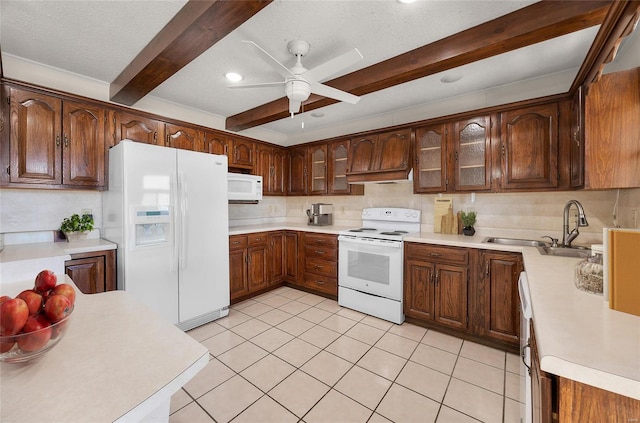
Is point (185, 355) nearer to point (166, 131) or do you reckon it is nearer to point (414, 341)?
point (414, 341)

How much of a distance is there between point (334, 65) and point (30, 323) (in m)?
1.86

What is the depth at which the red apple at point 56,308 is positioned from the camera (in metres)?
0.68

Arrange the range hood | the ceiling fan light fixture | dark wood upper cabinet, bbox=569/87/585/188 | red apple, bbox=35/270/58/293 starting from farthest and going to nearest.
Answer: the range hood < dark wood upper cabinet, bbox=569/87/585/188 < the ceiling fan light fixture < red apple, bbox=35/270/58/293

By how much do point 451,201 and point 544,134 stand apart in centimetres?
103

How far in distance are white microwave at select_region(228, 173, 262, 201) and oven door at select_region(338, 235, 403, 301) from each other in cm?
135

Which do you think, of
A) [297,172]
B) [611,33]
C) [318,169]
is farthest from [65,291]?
[297,172]

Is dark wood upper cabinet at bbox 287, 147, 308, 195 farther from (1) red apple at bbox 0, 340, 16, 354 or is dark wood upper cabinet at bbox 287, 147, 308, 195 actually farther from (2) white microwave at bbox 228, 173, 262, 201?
(1) red apple at bbox 0, 340, 16, 354

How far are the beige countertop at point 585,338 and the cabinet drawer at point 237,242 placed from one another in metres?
2.90

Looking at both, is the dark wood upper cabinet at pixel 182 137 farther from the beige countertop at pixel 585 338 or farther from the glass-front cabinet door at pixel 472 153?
the beige countertop at pixel 585 338

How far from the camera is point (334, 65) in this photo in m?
1.75

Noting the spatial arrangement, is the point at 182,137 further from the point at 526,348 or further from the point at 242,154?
the point at 526,348

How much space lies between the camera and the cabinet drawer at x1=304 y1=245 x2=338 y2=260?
136 inches

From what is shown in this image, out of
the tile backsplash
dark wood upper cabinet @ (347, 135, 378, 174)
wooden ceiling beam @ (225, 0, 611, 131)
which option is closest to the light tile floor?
the tile backsplash

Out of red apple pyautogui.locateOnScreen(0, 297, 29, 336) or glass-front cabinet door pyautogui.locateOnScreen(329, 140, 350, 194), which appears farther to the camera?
glass-front cabinet door pyautogui.locateOnScreen(329, 140, 350, 194)
